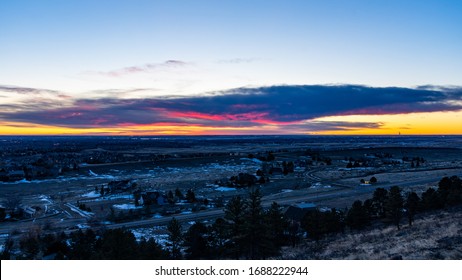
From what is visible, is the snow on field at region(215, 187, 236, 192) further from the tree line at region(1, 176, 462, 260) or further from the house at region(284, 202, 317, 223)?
the tree line at region(1, 176, 462, 260)

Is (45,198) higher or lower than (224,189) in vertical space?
lower

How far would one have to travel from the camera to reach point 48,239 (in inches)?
1080

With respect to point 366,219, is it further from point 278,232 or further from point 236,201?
point 236,201

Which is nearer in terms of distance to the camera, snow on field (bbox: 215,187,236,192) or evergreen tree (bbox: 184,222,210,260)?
evergreen tree (bbox: 184,222,210,260)

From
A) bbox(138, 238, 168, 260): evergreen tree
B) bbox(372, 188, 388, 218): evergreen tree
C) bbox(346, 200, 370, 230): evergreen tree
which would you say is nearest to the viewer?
bbox(138, 238, 168, 260): evergreen tree

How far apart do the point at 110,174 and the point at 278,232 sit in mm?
63817

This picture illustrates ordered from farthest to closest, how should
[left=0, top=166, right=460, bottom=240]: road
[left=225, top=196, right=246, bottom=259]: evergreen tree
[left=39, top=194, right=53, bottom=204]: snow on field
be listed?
[left=39, top=194, right=53, bottom=204]: snow on field, [left=0, top=166, right=460, bottom=240]: road, [left=225, top=196, right=246, bottom=259]: evergreen tree

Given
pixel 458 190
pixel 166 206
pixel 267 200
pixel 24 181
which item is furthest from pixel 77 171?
pixel 458 190

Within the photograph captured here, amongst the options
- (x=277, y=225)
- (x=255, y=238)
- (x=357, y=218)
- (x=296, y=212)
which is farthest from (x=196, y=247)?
(x=296, y=212)

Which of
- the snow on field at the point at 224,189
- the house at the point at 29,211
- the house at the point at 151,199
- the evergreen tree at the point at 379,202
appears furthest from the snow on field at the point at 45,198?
the evergreen tree at the point at 379,202

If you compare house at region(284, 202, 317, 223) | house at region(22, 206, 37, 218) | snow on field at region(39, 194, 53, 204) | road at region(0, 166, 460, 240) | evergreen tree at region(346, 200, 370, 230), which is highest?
evergreen tree at region(346, 200, 370, 230)

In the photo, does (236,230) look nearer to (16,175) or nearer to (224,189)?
(224,189)

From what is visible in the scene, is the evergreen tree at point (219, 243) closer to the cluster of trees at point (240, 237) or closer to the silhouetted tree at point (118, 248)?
the cluster of trees at point (240, 237)

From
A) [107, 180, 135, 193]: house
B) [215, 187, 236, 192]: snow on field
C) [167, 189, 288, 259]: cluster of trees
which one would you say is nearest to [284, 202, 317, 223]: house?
[167, 189, 288, 259]: cluster of trees
